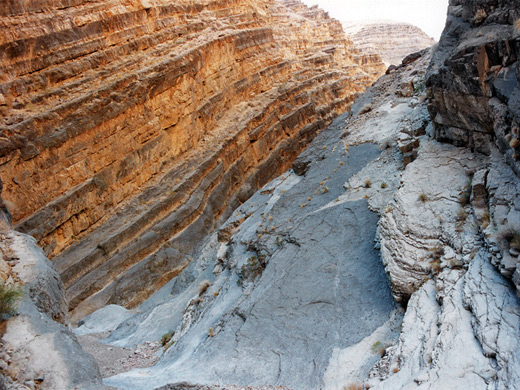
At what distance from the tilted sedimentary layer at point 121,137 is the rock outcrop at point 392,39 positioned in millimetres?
63833

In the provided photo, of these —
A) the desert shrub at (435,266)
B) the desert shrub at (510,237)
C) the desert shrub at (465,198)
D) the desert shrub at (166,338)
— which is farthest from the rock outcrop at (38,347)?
the desert shrub at (465,198)

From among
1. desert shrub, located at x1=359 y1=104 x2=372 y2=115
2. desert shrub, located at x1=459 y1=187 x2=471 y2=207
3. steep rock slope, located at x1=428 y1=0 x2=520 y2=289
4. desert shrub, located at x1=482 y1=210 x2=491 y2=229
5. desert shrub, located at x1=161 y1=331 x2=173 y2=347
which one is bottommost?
desert shrub, located at x1=161 y1=331 x2=173 y2=347

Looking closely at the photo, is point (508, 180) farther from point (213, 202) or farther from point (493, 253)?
point (213, 202)

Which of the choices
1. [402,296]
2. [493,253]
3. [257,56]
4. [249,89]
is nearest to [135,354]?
[402,296]

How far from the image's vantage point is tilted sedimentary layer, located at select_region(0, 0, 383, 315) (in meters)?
16.1

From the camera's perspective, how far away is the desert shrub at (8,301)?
7.46 m

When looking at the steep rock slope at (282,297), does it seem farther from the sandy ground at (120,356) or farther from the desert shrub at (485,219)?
the desert shrub at (485,219)

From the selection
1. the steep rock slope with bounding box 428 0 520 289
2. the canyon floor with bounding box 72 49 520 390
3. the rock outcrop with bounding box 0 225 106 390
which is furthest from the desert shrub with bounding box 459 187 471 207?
the rock outcrop with bounding box 0 225 106 390

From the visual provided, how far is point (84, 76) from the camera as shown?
1822 cm

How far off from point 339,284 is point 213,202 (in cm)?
1283

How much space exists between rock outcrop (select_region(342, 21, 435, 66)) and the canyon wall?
75420 millimetres

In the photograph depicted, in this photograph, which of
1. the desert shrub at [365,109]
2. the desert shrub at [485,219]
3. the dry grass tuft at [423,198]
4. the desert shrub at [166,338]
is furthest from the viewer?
the desert shrub at [365,109]

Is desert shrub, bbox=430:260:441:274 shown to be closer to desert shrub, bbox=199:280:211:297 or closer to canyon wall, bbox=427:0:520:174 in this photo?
canyon wall, bbox=427:0:520:174

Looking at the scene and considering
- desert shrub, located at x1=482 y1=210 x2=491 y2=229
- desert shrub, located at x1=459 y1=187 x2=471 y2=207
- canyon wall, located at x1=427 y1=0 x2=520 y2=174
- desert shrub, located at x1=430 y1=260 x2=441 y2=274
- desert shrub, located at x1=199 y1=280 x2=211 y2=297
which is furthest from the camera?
desert shrub, located at x1=199 y1=280 x2=211 y2=297
